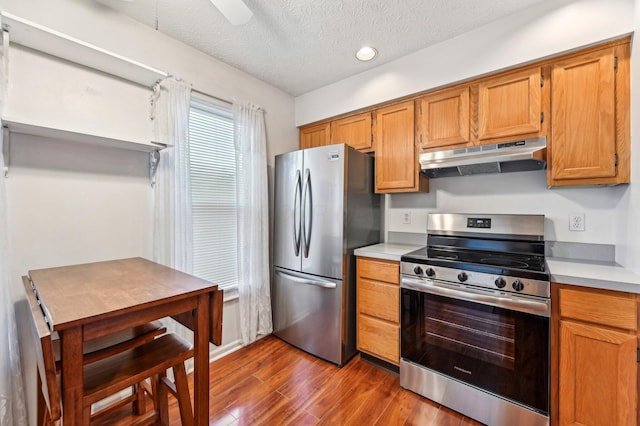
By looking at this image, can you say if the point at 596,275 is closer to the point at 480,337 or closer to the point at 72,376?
the point at 480,337

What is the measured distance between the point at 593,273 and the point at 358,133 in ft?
6.79

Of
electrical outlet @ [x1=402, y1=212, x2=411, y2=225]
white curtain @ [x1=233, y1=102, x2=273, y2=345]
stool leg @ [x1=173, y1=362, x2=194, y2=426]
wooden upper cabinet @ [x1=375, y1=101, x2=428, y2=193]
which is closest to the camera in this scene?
stool leg @ [x1=173, y1=362, x2=194, y2=426]

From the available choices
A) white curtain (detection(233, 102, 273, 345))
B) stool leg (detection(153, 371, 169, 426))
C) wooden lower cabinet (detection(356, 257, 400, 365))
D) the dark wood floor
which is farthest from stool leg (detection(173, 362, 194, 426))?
wooden lower cabinet (detection(356, 257, 400, 365))

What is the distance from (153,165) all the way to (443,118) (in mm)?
2344

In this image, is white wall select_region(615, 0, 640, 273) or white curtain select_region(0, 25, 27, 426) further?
white wall select_region(615, 0, 640, 273)

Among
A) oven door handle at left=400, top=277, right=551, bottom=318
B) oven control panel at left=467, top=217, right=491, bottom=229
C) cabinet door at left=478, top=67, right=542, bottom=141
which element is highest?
cabinet door at left=478, top=67, right=542, bottom=141

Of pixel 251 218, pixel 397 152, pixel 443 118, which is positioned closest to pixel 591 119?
pixel 443 118

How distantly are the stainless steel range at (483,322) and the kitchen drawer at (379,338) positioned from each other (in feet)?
0.39

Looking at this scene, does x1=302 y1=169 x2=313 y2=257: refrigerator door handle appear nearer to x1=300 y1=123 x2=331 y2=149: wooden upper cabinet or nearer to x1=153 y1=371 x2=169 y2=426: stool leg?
x1=300 y1=123 x2=331 y2=149: wooden upper cabinet

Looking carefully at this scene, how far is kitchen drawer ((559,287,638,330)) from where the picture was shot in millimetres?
1288

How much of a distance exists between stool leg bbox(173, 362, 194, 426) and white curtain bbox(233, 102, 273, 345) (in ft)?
3.77

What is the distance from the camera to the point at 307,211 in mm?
2482

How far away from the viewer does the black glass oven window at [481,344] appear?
58.9 inches

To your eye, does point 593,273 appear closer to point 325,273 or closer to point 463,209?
point 463,209
